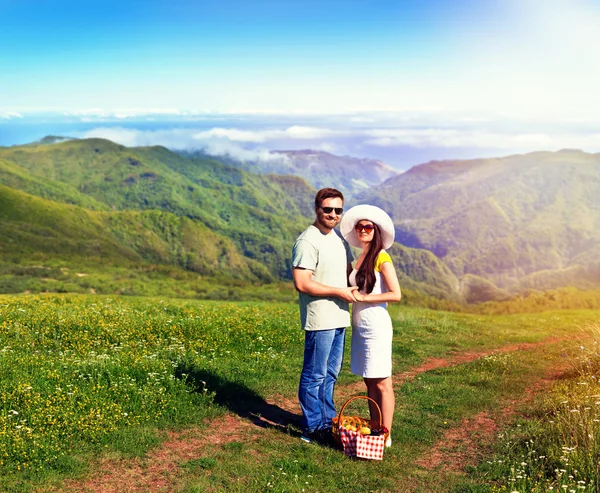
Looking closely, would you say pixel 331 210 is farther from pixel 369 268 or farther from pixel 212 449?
pixel 212 449

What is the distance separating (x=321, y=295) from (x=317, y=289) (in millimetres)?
175

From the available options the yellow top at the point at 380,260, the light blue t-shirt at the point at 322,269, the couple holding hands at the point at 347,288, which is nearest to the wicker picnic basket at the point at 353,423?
the couple holding hands at the point at 347,288

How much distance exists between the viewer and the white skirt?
852cm

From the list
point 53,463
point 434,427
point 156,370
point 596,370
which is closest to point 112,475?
point 53,463

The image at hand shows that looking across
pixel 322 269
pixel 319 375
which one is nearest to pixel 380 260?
pixel 322 269

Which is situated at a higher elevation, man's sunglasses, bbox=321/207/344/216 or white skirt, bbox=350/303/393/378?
man's sunglasses, bbox=321/207/344/216

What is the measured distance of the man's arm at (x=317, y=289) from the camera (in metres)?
8.34

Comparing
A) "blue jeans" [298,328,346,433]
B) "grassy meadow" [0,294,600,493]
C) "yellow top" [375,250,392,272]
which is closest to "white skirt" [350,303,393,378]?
"blue jeans" [298,328,346,433]

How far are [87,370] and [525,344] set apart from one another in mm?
16248

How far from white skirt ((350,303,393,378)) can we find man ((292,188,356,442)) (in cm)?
31

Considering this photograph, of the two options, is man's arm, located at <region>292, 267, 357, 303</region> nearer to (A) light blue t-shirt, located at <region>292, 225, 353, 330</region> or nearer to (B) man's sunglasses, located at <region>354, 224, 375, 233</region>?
(A) light blue t-shirt, located at <region>292, 225, 353, 330</region>

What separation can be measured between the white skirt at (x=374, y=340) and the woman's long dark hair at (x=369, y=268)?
0.32 m

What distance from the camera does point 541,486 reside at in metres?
7.38

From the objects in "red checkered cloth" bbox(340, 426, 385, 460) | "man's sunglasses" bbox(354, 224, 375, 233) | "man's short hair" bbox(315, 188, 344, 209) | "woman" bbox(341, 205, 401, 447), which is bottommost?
"red checkered cloth" bbox(340, 426, 385, 460)
